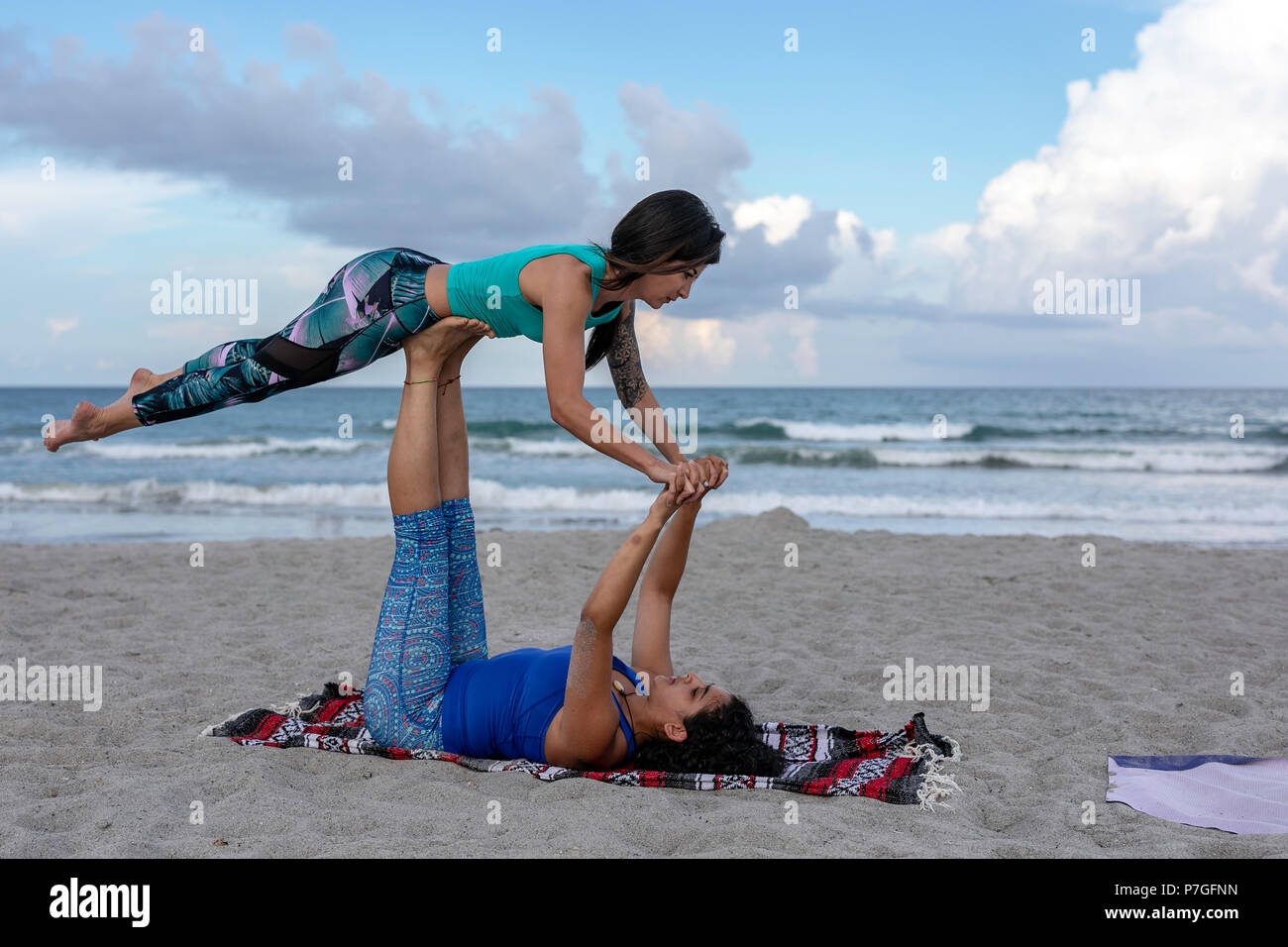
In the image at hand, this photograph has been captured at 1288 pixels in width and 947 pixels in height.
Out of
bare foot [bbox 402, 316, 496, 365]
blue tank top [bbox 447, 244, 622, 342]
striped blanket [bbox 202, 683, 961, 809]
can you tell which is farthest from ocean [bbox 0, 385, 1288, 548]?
blue tank top [bbox 447, 244, 622, 342]

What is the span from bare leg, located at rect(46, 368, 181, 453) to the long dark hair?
5.52 feet

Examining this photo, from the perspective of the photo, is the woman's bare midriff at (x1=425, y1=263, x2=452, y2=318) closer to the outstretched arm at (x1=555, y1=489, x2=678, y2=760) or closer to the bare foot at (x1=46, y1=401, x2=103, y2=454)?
the outstretched arm at (x1=555, y1=489, x2=678, y2=760)

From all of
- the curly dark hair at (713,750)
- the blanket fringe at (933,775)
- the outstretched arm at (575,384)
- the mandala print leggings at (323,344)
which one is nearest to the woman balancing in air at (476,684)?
the curly dark hair at (713,750)

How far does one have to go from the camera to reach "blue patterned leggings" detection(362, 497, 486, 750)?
330 centimetres

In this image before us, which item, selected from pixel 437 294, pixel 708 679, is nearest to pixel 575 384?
pixel 437 294

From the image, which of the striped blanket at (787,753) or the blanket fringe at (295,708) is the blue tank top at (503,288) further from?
the blanket fringe at (295,708)

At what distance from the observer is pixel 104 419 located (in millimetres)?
3535

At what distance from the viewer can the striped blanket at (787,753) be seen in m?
3.18

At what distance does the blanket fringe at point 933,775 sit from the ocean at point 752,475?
807 cm

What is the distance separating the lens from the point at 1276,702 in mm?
4320

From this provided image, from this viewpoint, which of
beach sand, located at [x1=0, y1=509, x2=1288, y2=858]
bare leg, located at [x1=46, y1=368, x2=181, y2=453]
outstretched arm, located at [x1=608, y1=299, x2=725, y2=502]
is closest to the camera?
beach sand, located at [x1=0, y1=509, x2=1288, y2=858]

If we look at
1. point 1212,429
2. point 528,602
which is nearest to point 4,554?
point 528,602

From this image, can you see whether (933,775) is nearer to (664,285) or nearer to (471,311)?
(664,285)
